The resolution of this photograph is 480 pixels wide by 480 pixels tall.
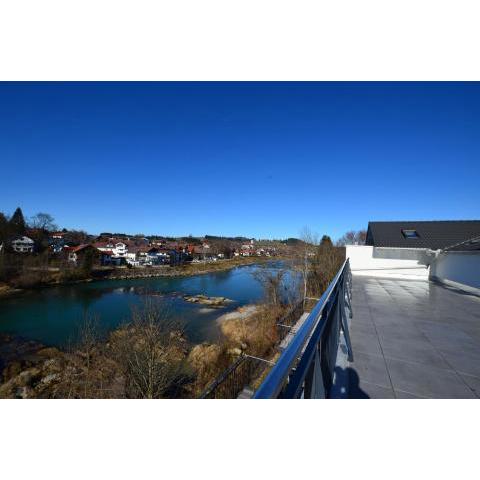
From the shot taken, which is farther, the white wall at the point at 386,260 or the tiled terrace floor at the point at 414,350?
the white wall at the point at 386,260

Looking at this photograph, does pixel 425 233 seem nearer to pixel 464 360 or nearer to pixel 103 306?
pixel 464 360

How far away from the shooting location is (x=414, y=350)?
228 centimetres

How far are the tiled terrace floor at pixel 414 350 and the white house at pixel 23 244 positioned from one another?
3724cm

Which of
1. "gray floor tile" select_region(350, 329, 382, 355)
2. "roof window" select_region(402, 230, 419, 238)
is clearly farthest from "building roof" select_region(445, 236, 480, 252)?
"gray floor tile" select_region(350, 329, 382, 355)

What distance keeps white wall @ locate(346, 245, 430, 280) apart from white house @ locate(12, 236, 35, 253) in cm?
3507

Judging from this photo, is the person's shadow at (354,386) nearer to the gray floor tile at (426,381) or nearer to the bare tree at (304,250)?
the gray floor tile at (426,381)

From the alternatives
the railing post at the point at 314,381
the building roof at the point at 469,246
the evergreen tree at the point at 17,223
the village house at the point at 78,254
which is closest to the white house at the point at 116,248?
the village house at the point at 78,254

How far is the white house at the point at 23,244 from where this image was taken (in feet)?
98.4

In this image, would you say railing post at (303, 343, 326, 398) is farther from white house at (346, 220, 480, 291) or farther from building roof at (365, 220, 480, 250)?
building roof at (365, 220, 480, 250)
